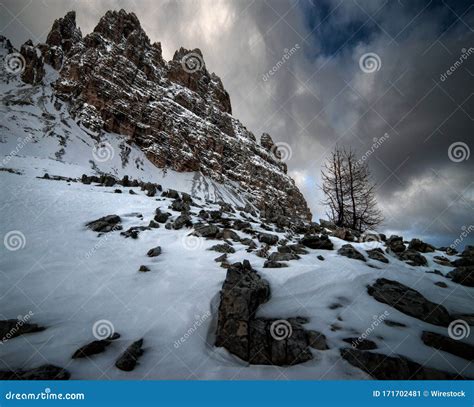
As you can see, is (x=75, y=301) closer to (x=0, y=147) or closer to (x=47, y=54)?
(x=0, y=147)

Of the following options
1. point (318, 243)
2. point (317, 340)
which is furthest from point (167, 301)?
point (318, 243)

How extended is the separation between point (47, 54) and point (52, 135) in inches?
1748

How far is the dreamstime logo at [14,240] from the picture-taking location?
27.3ft

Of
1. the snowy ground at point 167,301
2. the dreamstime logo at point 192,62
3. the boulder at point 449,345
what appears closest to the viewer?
the snowy ground at point 167,301

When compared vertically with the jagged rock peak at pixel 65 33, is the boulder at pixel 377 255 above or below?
below

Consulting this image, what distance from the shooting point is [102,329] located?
4.89 metres

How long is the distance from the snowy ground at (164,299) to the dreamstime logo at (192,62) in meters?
102

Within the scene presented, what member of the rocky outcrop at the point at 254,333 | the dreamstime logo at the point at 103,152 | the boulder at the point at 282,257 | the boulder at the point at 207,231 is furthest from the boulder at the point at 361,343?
the dreamstime logo at the point at 103,152

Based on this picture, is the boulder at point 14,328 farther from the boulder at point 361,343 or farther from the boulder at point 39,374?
the boulder at point 361,343

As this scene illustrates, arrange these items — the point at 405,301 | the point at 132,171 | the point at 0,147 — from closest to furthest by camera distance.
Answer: the point at 405,301 → the point at 0,147 → the point at 132,171

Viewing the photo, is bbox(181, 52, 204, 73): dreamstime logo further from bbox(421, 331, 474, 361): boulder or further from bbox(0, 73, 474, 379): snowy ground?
bbox(421, 331, 474, 361): boulder

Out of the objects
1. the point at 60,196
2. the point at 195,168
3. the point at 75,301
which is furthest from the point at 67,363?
the point at 195,168

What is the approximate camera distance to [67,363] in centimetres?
406

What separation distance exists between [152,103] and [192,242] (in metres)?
73.1
